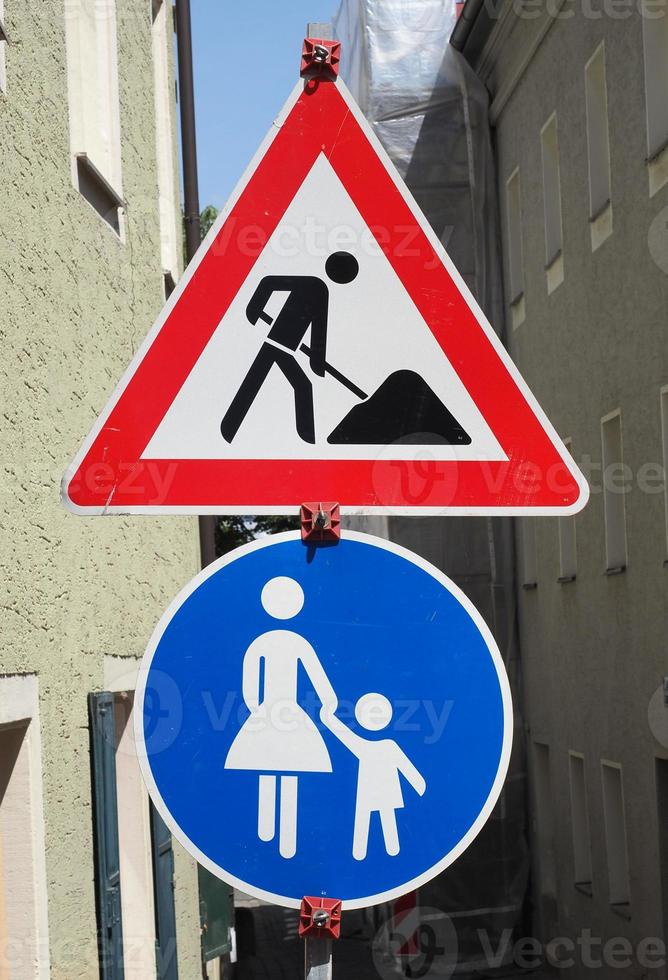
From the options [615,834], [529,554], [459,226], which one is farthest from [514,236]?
[615,834]

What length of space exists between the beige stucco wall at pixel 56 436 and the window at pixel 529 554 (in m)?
12.1

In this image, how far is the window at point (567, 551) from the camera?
55.3 ft

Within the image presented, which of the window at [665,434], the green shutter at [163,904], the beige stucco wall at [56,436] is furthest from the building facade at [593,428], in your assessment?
the beige stucco wall at [56,436]

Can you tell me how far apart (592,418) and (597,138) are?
2876 millimetres

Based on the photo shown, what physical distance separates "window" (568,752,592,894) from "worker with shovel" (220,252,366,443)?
49.0 ft

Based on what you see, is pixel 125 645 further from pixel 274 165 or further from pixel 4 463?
pixel 274 165

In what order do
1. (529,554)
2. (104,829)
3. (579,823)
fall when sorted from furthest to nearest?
1. (529,554)
2. (579,823)
3. (104,829)

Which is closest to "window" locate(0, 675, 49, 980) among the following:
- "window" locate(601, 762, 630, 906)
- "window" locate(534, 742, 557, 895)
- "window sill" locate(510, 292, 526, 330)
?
"window" locate(601, 762, 630, 906)

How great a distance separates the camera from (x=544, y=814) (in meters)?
18.9

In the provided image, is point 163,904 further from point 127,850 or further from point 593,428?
point 593,428

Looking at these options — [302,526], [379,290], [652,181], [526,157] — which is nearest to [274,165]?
[379,290]

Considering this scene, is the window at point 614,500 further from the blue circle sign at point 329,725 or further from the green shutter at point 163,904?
the blue circle sign at point 329,725

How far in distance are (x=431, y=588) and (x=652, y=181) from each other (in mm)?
11413

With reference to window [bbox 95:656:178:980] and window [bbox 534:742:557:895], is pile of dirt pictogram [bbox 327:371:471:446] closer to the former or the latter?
window [bbox 95:656:178:980]
